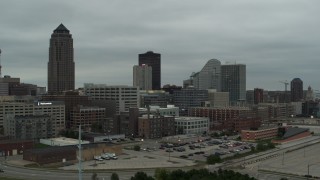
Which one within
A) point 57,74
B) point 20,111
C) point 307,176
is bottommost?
point 307,176

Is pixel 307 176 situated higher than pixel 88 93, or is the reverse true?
pixel 88 93

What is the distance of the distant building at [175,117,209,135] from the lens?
55.5m

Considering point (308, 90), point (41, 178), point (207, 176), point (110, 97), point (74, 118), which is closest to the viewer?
point (207, 176)

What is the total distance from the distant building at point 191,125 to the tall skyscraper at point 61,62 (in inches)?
2503

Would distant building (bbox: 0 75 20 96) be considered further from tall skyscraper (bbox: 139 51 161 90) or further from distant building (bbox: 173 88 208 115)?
tall skyscraper (bbox: 139 51 161 90)

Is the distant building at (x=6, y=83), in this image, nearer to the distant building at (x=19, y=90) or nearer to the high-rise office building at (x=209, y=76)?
the distant building at (x=19, y=90)

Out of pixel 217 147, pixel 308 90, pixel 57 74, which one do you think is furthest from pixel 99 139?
pixel 308 90

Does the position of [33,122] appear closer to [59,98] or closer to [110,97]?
[59,98]

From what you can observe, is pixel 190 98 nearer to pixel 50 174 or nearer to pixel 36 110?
pixel 36 110

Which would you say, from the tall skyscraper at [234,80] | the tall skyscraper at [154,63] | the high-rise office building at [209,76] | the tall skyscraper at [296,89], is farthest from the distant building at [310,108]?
the tall skyscraper at [154,63]

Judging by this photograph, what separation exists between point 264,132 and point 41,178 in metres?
32.0

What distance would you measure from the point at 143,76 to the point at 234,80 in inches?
1099

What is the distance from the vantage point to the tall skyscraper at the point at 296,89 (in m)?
141

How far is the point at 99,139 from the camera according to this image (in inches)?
1864
